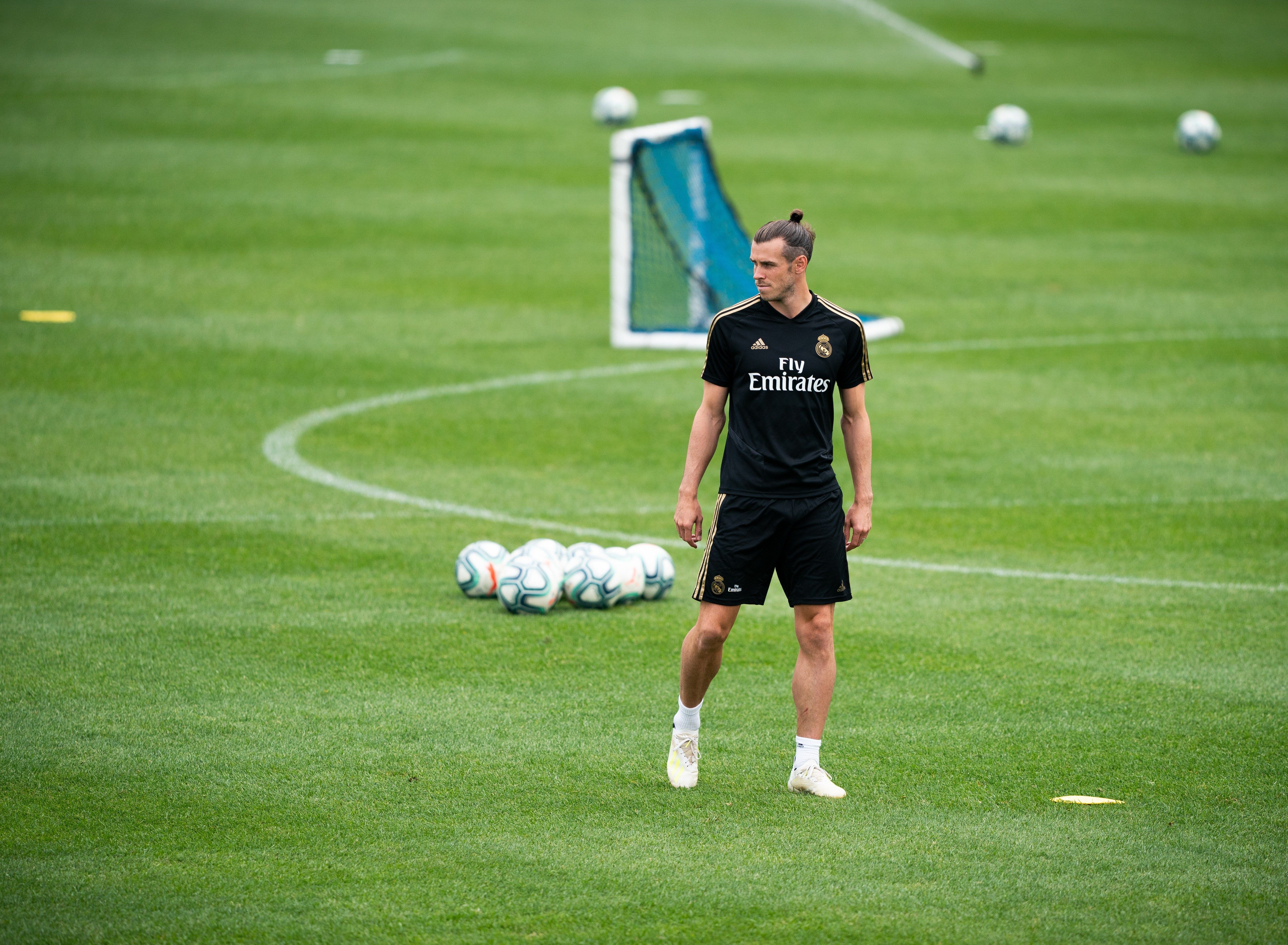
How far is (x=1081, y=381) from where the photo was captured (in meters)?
17.0

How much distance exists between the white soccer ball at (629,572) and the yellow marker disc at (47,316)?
10609 mm

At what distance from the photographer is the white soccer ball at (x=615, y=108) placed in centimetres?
3117

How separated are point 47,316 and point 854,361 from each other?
13838 millimetres

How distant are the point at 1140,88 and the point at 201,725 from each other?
33.5 m

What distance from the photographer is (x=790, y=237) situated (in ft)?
23.2

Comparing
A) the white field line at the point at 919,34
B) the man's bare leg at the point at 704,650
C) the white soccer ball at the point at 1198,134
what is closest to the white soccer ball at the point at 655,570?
the man's bare leg at the point at 704,650

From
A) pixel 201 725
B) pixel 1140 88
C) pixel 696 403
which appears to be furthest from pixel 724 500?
pixel 1140 88

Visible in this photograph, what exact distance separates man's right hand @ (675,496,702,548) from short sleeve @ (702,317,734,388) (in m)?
0.51

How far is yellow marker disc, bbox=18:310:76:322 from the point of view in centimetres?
1870

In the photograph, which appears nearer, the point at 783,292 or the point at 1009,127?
the point at 783,292

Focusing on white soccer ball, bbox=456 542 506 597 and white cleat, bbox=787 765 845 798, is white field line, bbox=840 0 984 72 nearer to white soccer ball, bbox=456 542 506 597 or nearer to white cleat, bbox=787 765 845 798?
white soccer ball, bbox=456 542 506 597

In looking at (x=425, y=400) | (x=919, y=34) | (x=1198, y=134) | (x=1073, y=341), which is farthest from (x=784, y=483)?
(x=919, y=34)

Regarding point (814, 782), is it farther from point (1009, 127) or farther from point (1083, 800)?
point (1009, 127)

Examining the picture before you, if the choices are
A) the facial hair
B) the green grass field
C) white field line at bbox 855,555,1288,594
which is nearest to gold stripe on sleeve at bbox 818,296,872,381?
the facial hair
